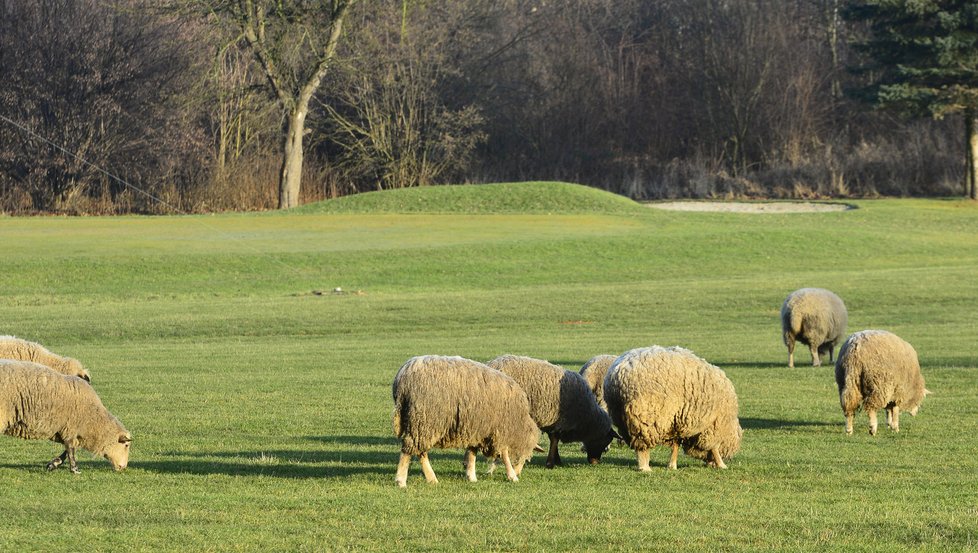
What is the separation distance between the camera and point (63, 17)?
2484 inches

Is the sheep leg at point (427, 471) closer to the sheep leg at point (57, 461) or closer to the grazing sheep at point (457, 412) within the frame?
the grazing sheep at point (457, 412)

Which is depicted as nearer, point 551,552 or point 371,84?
point 551,552

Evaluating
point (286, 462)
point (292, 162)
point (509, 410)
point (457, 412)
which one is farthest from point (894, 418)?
point (292, 162)

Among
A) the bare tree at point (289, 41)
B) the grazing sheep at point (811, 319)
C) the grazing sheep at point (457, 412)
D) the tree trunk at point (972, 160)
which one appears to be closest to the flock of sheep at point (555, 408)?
the grazing sheep at point (457, 412)

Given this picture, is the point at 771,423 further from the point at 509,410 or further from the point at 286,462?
the point at 286,462

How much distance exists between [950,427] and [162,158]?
53.0 metres

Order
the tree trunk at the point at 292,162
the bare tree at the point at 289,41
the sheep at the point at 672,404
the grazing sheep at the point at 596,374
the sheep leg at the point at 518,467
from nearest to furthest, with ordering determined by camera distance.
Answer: the sheep leg at the point at 518,467 → the sheep at the point at 672,404 → the grazing sheep at the point at 596,374 → the bare tree at the point at 289,41 → the tree trunk at the point at 292,162

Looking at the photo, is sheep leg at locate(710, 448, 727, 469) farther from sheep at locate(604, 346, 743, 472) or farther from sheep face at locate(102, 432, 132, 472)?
sheep face at locate(102, 432, 132, 472)

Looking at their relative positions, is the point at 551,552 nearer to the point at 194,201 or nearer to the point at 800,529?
the point at 800,529

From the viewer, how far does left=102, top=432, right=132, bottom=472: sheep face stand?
40.3 feet

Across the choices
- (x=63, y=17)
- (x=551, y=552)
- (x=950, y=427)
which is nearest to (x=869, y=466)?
(x=950, y=427)

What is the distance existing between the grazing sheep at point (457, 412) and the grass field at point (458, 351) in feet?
1.17

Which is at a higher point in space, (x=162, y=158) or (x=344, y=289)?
(x=162, y=158)

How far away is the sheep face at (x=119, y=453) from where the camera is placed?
1228 cm
